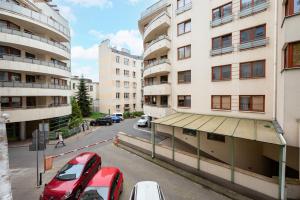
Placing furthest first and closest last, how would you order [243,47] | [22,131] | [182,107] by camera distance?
[22,131] → [182,107] → [243,47]

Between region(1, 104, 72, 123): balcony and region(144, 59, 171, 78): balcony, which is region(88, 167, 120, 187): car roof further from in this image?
region(1, 104, 72, 123): balcony

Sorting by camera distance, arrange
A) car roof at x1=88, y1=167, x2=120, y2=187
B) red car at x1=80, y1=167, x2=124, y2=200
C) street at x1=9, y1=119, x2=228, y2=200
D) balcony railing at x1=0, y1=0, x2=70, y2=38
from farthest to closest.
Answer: balcony railing at x1=0, y1=0, x2=70, y2=38 → street at x1=9, y1=119, x2=228, y2=200 → car roof at x1=88, y1=167, x2=120, y2=187 → red car at x1=80, y1=167, x2=124, y2=200

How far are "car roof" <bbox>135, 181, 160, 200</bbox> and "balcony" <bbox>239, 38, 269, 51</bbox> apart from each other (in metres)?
12.5

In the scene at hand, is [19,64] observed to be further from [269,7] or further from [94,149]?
[269,7]

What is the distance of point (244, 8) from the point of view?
13.8m

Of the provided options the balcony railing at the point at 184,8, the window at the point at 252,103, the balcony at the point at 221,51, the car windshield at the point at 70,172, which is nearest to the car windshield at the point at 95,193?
the car windshield at the point at 70,172

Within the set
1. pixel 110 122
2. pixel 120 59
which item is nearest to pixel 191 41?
pixel 110 122

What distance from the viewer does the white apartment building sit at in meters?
47.8

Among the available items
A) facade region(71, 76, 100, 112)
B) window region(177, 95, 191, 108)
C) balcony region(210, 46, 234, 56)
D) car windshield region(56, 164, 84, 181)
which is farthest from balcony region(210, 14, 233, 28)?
facade region(71, 76, 100, 112)

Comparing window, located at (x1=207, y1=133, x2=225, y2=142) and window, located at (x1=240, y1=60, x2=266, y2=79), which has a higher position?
window, located at (x1=240, y1=60, x2=266, y2=79)

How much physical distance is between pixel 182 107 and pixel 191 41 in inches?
278

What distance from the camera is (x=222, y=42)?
50.3 ft

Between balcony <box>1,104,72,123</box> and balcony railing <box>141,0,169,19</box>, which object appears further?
balcony railing <box>141,0,169,19</box>

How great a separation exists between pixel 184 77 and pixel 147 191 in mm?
13419
